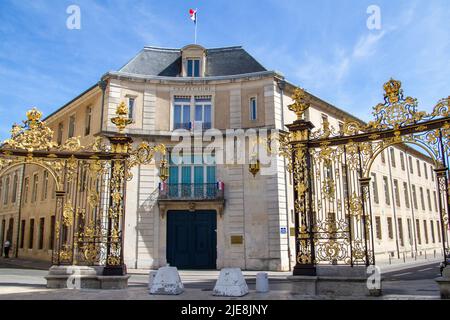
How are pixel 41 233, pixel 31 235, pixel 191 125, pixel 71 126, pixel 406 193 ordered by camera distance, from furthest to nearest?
pixel 406 193 → pixel 31 235 → pixel 41 233 → pixel 71 126 → pixel 191 125

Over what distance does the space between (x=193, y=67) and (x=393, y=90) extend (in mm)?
15135

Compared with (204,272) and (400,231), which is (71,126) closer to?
(204,272)

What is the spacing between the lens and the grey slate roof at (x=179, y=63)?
22203 mm

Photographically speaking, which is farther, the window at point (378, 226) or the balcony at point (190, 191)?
the window at point (378, 226)

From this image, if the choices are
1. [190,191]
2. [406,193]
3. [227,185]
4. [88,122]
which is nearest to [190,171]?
[190,191]

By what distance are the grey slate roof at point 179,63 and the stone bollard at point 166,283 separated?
14608 millimetres

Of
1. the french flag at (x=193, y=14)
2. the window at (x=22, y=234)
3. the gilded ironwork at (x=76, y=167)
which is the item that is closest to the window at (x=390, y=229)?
the french flag at (x=193, y=14)

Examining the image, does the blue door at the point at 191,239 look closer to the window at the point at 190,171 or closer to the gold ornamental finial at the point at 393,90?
the window at the point at 190,171

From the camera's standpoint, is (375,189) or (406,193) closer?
(375,189)

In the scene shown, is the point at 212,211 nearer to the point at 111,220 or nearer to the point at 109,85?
the point at 109,85

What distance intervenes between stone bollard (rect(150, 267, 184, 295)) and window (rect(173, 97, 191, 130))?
40.5 feet

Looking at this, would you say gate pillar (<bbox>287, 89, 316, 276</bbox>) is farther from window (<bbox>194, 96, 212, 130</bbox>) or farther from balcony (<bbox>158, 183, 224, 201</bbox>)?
window (<bbox>194, 96, 212, 130</bbox>)

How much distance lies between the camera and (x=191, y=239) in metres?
20.0

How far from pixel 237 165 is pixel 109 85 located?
777cm
